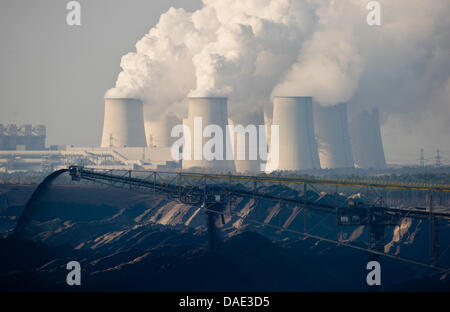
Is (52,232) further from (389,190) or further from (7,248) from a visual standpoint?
(389,190)

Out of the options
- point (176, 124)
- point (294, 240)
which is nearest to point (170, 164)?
point (176, 124)

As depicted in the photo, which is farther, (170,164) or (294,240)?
(170,164)

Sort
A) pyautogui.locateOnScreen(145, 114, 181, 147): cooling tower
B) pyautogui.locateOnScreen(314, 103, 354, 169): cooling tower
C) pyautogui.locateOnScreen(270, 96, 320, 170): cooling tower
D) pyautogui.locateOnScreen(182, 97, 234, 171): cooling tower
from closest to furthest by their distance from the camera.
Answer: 1. pyautogui.locateOnScreen(182, 97, 234, 171): cooling tower
2. pyautogui.locateOnScreen(270, 96, 320, 170): cooling tower
3. pyautogui.locateOnScreen(314, 103, 354, 169): cooling tower
4. pyautogui.locateOnScreen(145, 114, 181, 147): cooling tower

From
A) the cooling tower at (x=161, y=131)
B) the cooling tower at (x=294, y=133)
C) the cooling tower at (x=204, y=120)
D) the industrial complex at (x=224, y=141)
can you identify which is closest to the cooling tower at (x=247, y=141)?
the industrial complex at (x=224, y=141)

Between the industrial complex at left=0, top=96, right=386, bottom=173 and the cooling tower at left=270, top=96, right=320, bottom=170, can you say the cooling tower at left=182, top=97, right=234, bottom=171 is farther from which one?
the cooling tower at left=270, top=96, right=320, bottom=170

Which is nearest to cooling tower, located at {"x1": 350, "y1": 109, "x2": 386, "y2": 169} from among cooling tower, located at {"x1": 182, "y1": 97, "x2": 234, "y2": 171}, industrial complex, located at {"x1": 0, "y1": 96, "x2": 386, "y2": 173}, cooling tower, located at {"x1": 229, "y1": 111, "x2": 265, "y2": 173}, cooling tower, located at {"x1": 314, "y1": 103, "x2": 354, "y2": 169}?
industrial complex, located at {"x1": 0, "y1": 96, "x2": 386, "y2": 173}

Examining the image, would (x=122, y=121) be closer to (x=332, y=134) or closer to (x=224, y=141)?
(x=224, y=141)

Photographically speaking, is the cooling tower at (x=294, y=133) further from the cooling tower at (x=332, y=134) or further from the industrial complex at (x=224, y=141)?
the cooling tower at (x=332, y=134)
